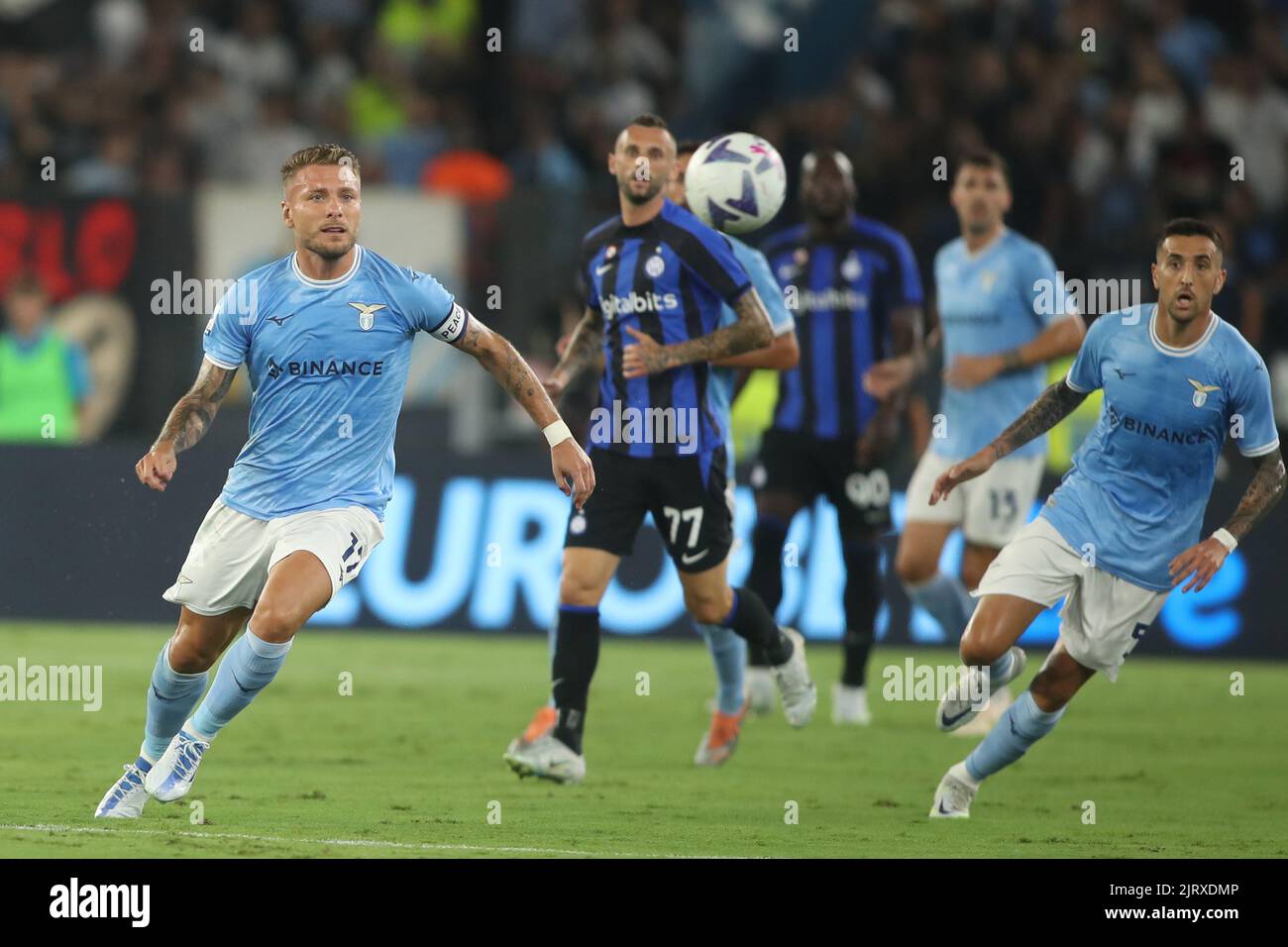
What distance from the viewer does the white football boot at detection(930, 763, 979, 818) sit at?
8453mm

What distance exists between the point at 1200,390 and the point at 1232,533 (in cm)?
55

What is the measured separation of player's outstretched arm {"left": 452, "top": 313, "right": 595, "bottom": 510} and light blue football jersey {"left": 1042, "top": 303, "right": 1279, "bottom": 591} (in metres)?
1.99

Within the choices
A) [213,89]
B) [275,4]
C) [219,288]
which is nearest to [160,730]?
[219,288]

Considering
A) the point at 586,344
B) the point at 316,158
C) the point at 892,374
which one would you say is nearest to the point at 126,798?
the point at 316,158

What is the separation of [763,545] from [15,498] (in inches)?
208

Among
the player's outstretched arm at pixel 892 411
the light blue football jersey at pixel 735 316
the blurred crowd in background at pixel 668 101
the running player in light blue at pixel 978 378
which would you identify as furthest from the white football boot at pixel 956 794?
the blurred crowd in background at pixel 668 101

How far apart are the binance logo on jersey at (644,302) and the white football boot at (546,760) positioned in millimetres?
1836

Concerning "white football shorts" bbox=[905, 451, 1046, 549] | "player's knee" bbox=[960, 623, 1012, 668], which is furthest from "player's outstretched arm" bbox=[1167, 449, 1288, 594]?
"white football shorts" bbox=[905, 451, 1046, 549]

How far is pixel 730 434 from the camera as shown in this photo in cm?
967

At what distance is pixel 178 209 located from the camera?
53.3ft

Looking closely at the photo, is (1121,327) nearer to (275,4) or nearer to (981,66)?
(981,66)

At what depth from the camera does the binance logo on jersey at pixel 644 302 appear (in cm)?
913

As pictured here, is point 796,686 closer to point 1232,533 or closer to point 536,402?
point 1232,533

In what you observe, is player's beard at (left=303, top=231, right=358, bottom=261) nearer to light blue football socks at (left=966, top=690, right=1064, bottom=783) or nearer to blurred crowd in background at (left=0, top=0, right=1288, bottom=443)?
light blue football socks at (left=966, top=690, right=1064, bottom=783)
